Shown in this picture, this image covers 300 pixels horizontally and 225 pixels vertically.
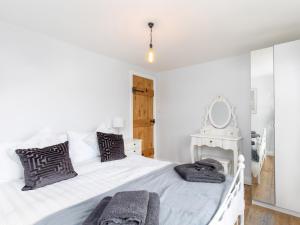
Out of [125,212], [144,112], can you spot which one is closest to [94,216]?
[125,212]

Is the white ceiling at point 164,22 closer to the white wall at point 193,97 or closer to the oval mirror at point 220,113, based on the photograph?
the white wall at point 193,97

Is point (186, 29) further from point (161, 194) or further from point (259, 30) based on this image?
point (161, 194)

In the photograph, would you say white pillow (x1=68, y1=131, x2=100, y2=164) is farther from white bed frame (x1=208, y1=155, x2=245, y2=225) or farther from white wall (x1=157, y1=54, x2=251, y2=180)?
white wall (x1=157, y1=54, x2=251, y2=180)

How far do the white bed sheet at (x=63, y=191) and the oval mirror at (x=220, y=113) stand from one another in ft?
5.79

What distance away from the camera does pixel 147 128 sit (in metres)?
4.18

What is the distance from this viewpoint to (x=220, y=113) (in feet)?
11.3

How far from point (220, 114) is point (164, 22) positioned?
2.14m

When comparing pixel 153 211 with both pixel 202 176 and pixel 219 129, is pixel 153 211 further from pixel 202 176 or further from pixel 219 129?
pixel 219 129

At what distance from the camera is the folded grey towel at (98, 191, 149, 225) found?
923 mm

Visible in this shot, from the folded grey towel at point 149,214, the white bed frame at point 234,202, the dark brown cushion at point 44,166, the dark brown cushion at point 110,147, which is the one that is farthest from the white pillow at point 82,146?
the white bed frame at point 234,202

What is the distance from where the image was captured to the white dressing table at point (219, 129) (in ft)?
10.3

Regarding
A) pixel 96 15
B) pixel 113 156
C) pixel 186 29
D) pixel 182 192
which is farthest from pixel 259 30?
pixel 113 156

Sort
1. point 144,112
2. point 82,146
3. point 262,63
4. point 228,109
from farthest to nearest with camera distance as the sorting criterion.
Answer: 1. point 144,112
2. point 228,109
3. point 262,63
4. point 82,146

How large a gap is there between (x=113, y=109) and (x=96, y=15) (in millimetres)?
1733
